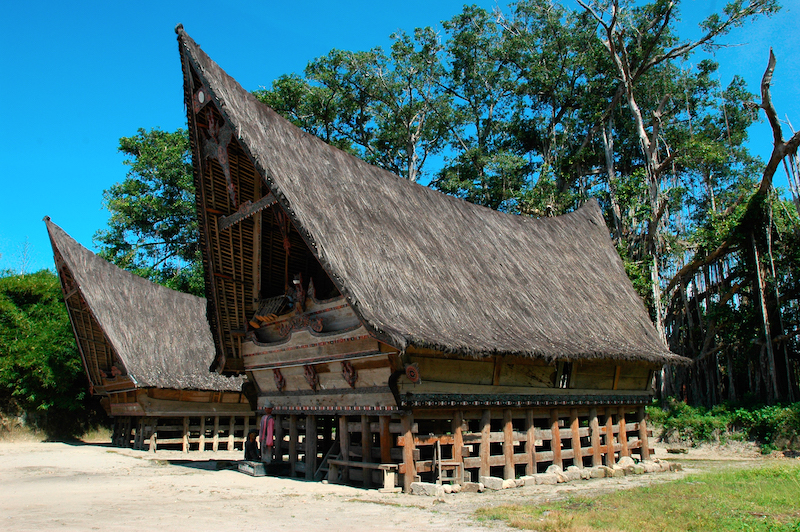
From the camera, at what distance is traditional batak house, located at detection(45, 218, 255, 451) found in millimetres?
17188

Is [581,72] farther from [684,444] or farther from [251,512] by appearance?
[251,512]

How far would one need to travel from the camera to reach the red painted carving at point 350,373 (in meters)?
9.55

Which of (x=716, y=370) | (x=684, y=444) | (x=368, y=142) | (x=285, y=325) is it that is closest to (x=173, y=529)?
(x=285, y=325)

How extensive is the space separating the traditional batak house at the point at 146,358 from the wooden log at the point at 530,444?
1012 centimetres

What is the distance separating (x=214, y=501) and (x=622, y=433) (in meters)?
8.51

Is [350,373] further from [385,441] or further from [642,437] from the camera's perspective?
[642,437]

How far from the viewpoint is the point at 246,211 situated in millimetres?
10297

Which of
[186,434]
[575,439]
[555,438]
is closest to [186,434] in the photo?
[186,434]

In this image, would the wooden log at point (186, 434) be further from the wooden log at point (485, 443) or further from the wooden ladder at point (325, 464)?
the wooden log at point (485, 443)

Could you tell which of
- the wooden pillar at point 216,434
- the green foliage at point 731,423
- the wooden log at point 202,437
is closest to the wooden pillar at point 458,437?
the green foliage at point 731,423

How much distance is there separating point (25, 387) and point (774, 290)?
2508 centimetres

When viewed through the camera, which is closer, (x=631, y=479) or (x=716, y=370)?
(x=631, y=479)

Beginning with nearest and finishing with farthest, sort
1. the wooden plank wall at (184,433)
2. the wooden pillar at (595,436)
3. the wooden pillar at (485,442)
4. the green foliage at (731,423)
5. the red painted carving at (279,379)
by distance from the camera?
the wooden pillar at (485,442)
the red painted carving at (279,379)
the wooden pillar at (595,436)
the green foliage at (731,423)
the wooden plank wall at (184,433)

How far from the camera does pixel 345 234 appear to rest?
933 cm
